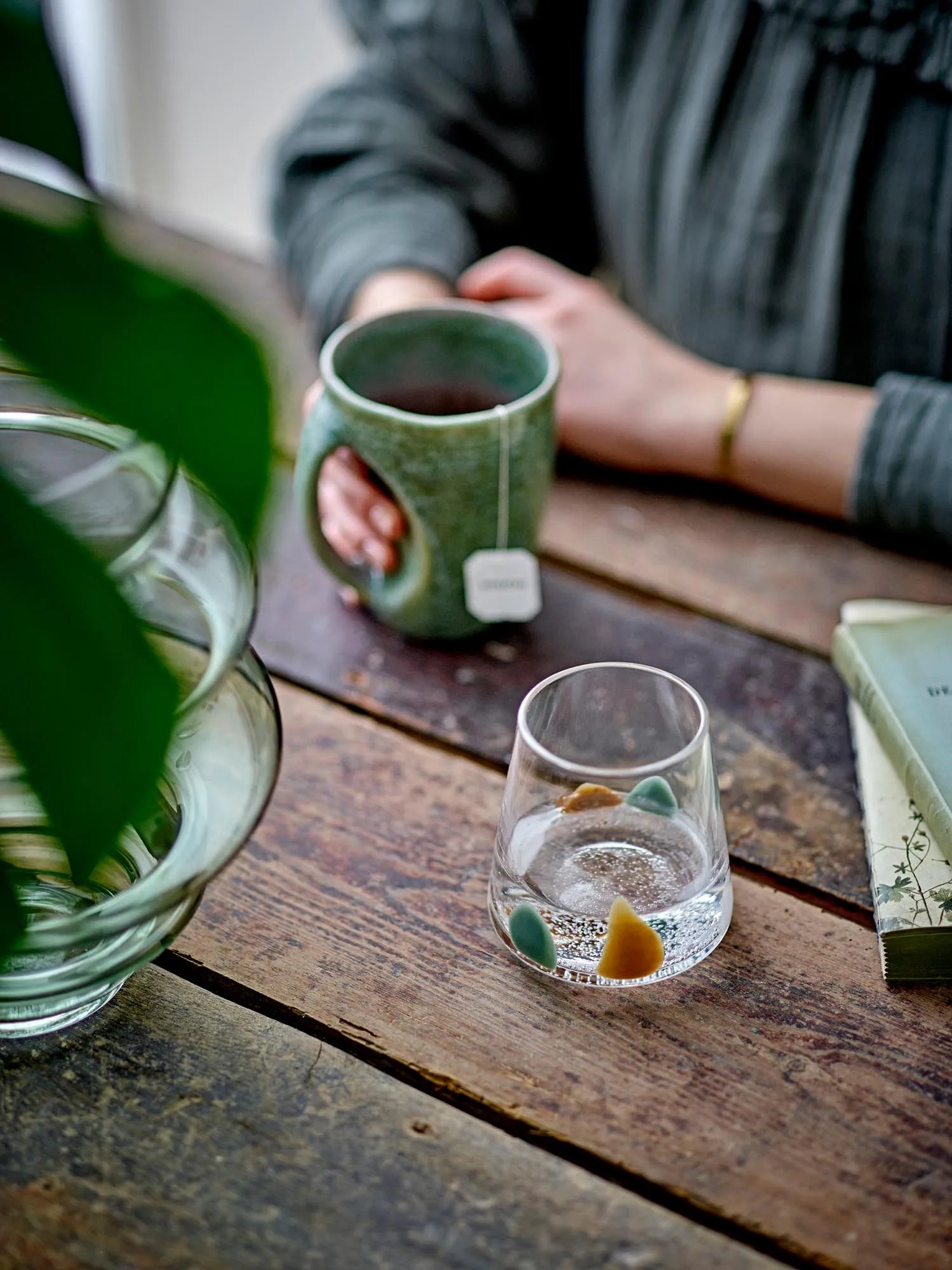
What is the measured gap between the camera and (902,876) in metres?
0.54

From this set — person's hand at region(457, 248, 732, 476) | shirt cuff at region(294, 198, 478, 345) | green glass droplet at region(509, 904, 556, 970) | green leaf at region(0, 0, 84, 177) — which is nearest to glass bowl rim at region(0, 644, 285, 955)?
green glass droplet at region(509, 904, 556, 970)

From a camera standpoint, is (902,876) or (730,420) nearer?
(902,876)

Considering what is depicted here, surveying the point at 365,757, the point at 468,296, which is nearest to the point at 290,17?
the point at 468,296

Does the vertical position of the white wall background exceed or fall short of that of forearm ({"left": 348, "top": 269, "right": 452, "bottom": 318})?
it falls short

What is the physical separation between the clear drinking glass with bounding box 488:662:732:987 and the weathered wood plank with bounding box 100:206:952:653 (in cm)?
18

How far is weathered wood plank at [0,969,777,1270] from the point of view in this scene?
42cm

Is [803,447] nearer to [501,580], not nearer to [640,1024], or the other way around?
[501,580]

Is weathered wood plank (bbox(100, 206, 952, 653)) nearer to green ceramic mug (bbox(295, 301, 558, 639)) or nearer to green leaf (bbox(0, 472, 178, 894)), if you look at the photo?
green ceramic mug (bbox(295, 301, 558, 639))

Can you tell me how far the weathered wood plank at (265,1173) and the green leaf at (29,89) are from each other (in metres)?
0.34

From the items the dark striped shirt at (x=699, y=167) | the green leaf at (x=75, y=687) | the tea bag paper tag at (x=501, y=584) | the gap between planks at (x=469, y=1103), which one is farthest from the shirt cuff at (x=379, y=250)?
the green leaf at (x=75, y=687)

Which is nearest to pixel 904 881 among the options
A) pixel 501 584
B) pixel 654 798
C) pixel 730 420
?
pixel 654 798

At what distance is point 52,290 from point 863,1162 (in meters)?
0.40

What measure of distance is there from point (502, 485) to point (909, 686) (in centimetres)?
22

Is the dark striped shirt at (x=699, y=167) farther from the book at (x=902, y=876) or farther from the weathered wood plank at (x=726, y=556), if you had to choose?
the book at (x=902, y=876)
